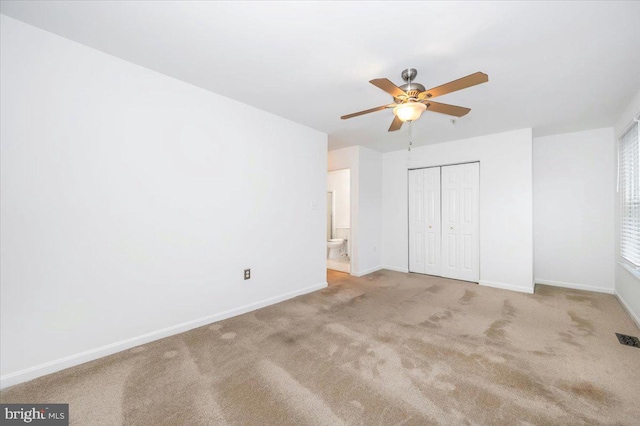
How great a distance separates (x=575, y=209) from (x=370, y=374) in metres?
4.53

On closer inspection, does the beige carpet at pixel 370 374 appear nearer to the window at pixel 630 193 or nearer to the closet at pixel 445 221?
the window at pixel 630 193

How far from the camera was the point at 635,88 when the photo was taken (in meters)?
2.73

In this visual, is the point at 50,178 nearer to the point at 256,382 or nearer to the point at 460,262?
the point at 256,382

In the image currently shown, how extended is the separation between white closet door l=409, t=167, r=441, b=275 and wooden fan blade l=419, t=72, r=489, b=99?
320cm

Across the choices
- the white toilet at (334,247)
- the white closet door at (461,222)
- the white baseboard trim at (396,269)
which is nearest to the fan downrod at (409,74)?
the white closet door at (461,222)

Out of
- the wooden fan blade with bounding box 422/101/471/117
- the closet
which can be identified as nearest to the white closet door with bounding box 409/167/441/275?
the closet

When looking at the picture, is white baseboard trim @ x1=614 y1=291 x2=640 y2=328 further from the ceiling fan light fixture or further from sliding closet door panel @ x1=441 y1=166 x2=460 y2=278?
the ceiling fan light fixture

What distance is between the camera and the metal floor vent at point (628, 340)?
2419mm

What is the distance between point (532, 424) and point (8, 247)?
3.50m

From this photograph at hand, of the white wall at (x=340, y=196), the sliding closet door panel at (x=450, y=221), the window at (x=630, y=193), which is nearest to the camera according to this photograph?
the window at (x=630, y=193)

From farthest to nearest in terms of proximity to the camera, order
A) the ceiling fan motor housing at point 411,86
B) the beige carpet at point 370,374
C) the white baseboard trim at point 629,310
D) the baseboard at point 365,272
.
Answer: the baseboard at point 365,272, the white baseboard trim at point 629,310, the ceiling fan motor housing at point 411,86, the beige carpet at point 370,374

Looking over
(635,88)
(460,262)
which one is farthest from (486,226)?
(635,88)

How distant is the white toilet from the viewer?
20.1ft

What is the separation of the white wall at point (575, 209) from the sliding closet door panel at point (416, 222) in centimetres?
183
